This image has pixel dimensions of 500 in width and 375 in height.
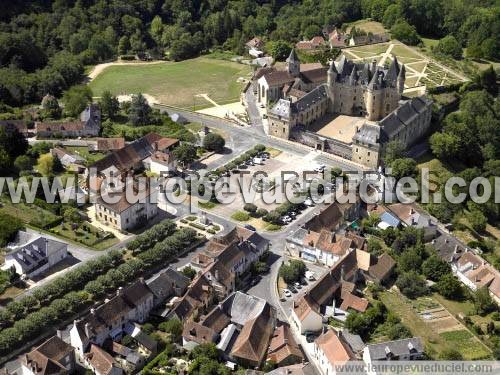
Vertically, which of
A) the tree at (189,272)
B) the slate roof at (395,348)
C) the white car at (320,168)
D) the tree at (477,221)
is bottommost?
the tree at (477,221)

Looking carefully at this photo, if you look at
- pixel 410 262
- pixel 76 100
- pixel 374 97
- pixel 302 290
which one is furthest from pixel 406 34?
pixel 302 290

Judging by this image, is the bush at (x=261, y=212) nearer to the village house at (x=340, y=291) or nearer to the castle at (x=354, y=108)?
the village house at (x=340, y=291)

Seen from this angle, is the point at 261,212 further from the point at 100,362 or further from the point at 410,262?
the point at 100,362

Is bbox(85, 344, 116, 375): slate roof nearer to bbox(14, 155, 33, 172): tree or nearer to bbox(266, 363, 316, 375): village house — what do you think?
bbox(266, 363, 316, 375): village house

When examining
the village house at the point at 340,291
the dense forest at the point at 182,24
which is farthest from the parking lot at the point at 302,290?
the dense forest at the point at 182,24

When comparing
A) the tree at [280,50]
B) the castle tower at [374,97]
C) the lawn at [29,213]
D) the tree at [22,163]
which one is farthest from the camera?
the tree at [280,50]

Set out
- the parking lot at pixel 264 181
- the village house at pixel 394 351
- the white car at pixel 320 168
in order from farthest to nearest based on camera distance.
A: the white car at pixel 320 168
the parking lot at pixel 264 181
the village house at pixel 394 351

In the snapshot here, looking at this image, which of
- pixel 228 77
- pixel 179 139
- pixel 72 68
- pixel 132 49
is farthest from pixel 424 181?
pixel 132 49
